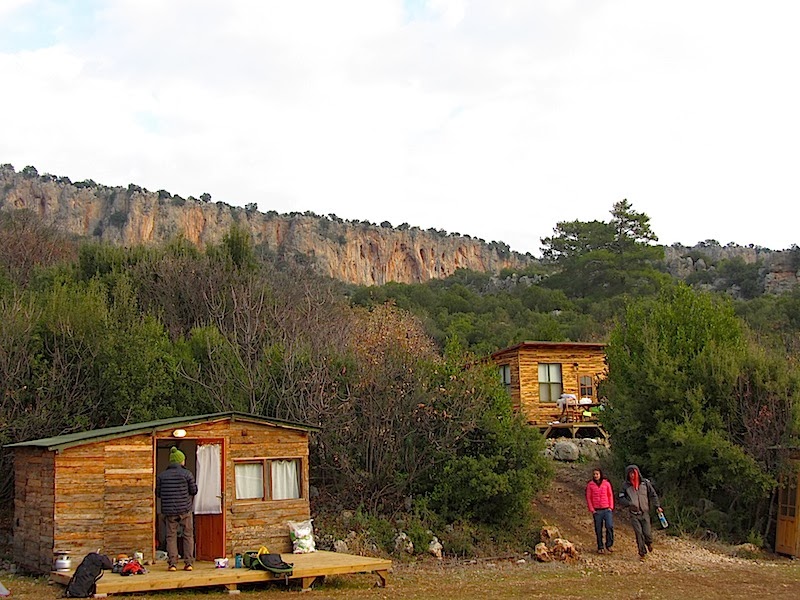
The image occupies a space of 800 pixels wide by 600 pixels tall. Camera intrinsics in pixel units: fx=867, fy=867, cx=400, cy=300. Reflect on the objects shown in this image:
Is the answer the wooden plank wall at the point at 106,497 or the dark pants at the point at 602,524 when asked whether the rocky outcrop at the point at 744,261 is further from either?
the wooden plank wall at the point at 106,497

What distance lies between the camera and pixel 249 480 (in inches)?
554

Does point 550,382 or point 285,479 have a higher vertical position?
point 550,382

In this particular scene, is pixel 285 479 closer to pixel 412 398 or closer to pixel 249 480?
pixel 249 480

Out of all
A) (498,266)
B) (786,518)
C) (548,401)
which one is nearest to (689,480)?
(786,518)

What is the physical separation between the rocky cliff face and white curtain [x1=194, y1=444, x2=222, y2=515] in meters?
51.8

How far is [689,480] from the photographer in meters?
19.8

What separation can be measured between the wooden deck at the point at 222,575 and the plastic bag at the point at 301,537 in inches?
33.1

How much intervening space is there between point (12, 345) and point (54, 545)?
21.0ft

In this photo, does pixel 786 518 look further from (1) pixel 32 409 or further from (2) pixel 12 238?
(2) pixel 12 238

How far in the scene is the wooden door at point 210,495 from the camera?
13609mm

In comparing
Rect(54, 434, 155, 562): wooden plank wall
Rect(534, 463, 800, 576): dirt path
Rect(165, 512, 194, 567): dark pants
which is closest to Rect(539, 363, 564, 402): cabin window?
Rect(534, 463, 800, 576): dirt path

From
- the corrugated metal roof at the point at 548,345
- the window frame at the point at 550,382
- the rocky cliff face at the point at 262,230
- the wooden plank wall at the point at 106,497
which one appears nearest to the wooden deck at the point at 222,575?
the wooden plank wall at the point at 106,497

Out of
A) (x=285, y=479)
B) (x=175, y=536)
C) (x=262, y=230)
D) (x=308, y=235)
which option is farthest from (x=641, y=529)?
(x=308, y=235)

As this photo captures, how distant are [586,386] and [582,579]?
13.9m
